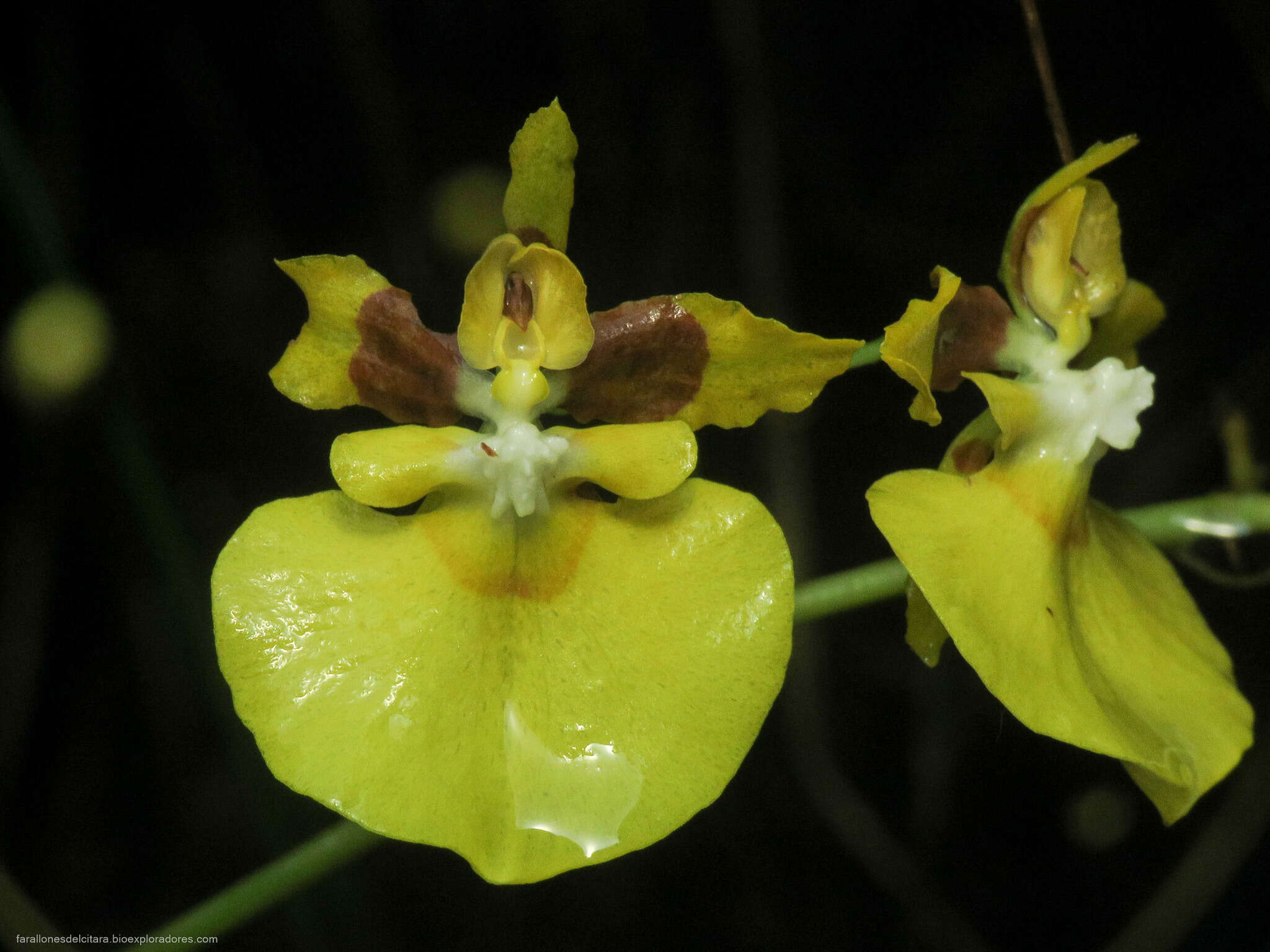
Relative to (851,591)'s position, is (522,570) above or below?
above

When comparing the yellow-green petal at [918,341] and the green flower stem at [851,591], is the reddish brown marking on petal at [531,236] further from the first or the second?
the green flower stem at [851,591]

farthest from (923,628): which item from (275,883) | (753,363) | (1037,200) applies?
(275,883)

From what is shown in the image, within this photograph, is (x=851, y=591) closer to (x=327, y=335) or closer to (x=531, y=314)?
(x=531, y=314)

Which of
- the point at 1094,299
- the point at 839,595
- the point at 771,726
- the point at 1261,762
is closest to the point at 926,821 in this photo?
the point at 771,726

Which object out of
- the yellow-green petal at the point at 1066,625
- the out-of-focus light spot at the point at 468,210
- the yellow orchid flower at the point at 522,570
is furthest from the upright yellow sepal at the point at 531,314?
the out-of-focus light spot at the point at 468,210

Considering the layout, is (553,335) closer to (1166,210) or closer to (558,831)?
(558,831)

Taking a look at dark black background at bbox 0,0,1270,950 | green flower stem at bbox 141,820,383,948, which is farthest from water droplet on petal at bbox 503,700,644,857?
dark black background at bbox 0,0,1270,950
